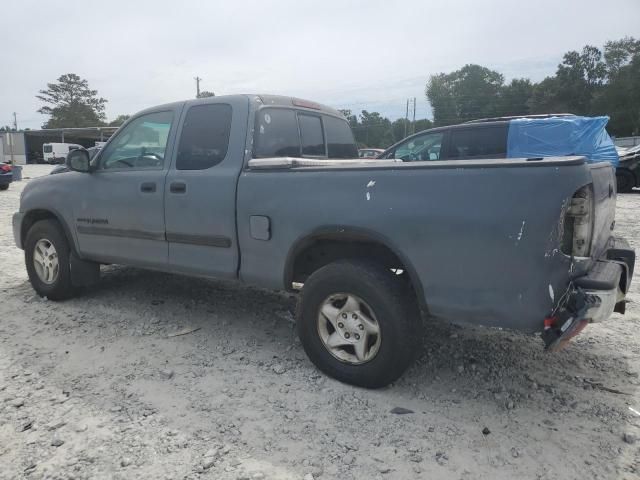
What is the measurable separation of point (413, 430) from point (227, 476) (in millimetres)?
1031

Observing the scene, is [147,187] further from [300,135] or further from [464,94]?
[464,94]

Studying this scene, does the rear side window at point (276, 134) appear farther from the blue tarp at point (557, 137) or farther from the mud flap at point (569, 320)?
the blue tarp at point (557, 137)

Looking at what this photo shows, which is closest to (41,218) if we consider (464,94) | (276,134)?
(276,134)

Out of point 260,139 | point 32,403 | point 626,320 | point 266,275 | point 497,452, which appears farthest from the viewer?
point 626,320

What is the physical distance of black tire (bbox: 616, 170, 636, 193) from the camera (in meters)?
15.0

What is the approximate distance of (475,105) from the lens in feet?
259

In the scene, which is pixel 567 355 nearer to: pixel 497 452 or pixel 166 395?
pixel 497 452

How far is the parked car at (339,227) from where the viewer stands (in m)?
2.48

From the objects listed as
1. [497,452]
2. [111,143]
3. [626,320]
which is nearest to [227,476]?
[497,452]

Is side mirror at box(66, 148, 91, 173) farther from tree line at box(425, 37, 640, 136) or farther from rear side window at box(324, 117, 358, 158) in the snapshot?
tree line at box(425, 37, 640, 136)

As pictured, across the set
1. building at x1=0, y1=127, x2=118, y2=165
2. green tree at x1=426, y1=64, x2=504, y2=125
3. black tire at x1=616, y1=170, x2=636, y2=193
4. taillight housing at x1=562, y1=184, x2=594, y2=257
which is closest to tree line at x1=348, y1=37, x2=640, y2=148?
green tree at x1=426, y1=64, x2=504, y2=125

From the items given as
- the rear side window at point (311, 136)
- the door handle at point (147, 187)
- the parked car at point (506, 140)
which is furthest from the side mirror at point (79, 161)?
the parked car at point (506, 140)

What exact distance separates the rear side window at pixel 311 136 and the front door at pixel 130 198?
3.51ft

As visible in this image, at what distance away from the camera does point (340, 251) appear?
11.0ft
